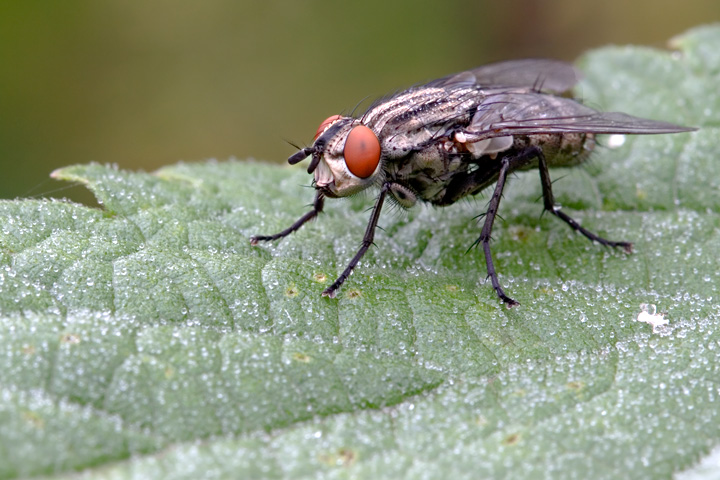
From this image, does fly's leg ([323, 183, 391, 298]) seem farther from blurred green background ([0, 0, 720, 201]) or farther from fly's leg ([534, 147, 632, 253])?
blurred green background ([0, 0, 720, 201])

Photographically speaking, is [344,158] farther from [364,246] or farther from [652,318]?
[652,318]

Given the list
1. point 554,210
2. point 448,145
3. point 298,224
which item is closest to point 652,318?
point 554,210

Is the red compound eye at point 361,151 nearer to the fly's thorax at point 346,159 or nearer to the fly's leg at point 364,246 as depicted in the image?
the fly's thorax at point 346,159

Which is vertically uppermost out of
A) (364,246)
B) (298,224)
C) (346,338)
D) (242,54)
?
(242,54)

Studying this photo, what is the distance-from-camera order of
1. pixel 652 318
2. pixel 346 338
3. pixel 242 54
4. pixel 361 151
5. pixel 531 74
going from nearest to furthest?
1. pixel 346 338
2. pixel 652 318
3. pixel 361 151
4. pixel 531 74
5. pixel 242 54

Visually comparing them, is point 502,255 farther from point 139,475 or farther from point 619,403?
point 139,475

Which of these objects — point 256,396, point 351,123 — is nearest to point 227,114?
point 351,123
